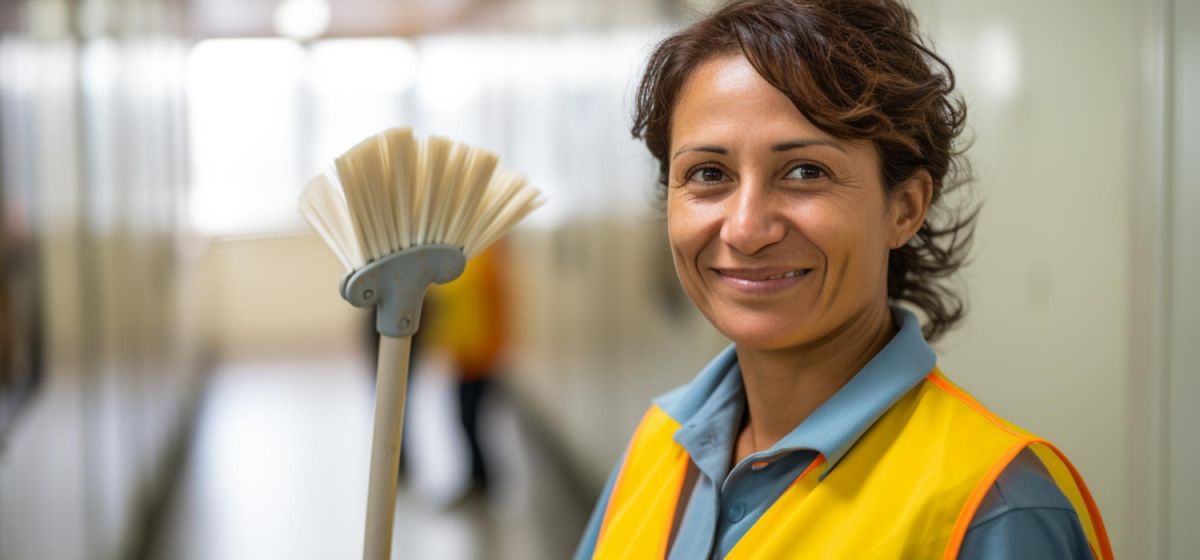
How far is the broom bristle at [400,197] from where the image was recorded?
1.15m

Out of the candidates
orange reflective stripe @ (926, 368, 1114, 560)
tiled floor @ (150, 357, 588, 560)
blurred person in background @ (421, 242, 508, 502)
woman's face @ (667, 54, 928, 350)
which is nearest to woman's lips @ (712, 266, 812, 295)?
woman's face @ (667, 54, 928, 350)

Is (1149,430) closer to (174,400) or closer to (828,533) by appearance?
(828,533)

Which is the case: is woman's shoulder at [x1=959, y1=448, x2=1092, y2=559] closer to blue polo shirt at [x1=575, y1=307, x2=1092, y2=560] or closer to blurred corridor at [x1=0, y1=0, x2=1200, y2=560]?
blue polo shirt at [x1=575, y1=307, x2=1092, y2=560]

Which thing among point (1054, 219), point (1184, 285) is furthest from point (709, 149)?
point (1054, 219)

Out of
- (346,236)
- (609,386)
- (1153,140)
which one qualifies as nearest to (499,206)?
(346,236)

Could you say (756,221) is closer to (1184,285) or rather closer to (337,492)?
(1184,285)

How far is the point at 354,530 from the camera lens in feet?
15.8

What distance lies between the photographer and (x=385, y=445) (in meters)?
1.16

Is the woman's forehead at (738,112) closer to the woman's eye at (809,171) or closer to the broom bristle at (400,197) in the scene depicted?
the woman's eye at (809,171)

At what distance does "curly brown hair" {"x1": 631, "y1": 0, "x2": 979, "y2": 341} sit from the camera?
103 cm

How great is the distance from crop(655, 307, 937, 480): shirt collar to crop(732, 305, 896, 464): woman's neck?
0.10 feet

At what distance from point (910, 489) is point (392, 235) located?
604 millimetres

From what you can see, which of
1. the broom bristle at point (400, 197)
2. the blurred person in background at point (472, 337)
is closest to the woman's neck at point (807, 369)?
the broom bristle at point (400, 197)

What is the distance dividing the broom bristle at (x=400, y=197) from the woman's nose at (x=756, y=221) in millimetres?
332
